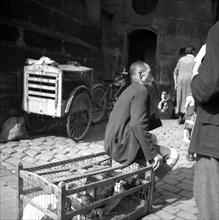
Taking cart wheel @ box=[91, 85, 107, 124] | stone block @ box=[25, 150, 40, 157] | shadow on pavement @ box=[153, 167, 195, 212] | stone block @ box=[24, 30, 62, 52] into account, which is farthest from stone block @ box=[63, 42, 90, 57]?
shadow on pavement @ box=[153, 167, 195, 212]

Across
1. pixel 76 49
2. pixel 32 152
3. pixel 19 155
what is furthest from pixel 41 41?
pixel 19 155

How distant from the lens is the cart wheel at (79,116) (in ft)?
20.2

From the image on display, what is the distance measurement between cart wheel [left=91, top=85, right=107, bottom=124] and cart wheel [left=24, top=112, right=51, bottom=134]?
150cm

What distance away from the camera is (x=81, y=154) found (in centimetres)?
566

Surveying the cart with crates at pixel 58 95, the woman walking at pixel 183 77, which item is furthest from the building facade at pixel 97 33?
the woman walking at pixel 183 77

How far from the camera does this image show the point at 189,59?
29.7 feet

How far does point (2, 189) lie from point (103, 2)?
32.6 feet

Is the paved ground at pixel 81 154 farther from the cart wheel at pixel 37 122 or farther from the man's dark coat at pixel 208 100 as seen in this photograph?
the man's dark coat at pixel 208 100

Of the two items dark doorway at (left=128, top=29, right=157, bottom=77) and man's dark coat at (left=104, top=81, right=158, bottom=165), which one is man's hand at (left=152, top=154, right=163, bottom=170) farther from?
dark doorway at (left=128, top=29, right=157, bottom=77)

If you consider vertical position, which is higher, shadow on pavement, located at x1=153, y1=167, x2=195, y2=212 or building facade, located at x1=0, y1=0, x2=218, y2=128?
building facade, located at x1=0, y1=0, x2=218, y2=128

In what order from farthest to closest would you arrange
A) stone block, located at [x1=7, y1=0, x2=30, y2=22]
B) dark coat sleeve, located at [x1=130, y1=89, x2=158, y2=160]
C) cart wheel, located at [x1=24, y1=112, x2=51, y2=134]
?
stone block, located at [x1=7, y1=0, x2=30, y2=22], cart wheel, located at [x1=24, y1=112, x2=51, y2=134], dark coat sleeve, located at [x1=130, y1=89, x2=158, y2=160]

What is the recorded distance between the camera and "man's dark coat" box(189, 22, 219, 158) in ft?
6.47

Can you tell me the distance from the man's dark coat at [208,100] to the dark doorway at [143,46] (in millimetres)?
10743

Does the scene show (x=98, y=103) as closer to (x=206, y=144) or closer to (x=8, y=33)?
(x=8, y=33)
